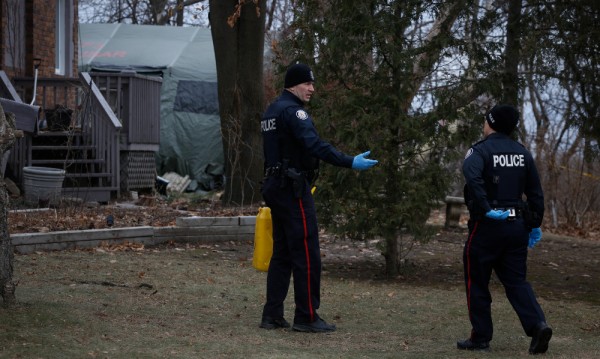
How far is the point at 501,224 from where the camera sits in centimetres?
709

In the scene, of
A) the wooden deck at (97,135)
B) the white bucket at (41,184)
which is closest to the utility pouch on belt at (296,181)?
the white bucket at (41,184)

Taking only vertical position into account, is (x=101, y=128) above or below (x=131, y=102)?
below

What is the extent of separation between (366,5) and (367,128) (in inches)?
51.2

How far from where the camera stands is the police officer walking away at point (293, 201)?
7.59 meters

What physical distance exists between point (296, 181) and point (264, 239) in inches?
37.9

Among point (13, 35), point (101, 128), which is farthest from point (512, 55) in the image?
point (13, 35)

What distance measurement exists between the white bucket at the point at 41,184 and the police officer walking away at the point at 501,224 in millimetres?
9840

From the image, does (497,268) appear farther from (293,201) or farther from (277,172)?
(277,172)

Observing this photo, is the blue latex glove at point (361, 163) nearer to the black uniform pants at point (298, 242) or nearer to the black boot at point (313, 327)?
the black uniform pants at point (298, 242)

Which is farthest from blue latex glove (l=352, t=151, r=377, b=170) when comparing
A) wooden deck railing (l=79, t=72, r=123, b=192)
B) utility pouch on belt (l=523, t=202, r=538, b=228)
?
wooden deck railing (l=79, t=72, r=123, b=192)

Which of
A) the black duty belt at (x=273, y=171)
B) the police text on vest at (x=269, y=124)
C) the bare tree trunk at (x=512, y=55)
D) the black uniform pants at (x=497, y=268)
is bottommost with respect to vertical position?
the black uniform pants at (x=497, y=268)

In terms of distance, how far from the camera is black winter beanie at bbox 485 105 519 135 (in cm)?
727

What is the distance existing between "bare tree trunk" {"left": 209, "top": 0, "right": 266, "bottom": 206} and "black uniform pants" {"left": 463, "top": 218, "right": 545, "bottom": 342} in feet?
33.5

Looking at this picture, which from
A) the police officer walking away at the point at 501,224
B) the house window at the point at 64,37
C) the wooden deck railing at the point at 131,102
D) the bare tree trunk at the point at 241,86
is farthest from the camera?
the house window at the point at 64,37
